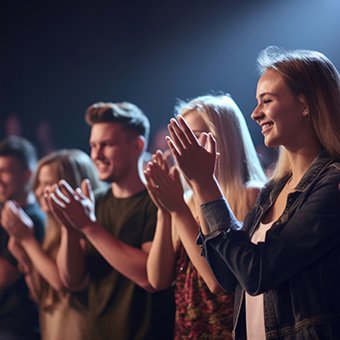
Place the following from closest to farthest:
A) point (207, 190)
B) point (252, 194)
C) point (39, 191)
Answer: point (207, 190) < point (252, 194) < point (39, 191)

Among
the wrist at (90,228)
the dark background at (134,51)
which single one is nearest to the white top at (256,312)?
the dark background at (134,51)

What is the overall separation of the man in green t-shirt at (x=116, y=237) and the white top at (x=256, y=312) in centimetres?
62

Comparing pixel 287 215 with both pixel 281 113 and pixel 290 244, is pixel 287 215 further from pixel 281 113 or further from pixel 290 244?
pixel 281 113

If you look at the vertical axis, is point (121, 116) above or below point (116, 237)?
above

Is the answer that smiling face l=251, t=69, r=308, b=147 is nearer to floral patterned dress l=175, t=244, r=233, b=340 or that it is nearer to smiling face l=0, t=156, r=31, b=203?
floral patterned dress l=175, t=244, r=233, b=340

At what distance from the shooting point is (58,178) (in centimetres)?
250

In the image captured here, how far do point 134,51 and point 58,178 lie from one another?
555mm

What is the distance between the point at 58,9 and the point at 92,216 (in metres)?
0.92

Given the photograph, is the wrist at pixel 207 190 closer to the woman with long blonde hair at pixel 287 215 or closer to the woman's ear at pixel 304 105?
the woman with long blonde hair at pixel 287 215

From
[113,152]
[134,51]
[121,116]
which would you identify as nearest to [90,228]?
[113,152]

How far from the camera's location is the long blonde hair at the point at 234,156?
183 centimetres

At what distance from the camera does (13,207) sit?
2.58 m

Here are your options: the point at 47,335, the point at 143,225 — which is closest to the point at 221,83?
the point at 143,225

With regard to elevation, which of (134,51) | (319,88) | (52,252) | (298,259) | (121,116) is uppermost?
(134,51)
